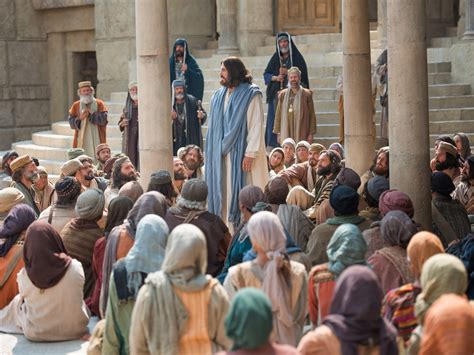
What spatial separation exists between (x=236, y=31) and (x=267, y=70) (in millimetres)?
3250

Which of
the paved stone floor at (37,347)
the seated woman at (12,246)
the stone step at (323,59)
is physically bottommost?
the paved stone floor at (37,347)

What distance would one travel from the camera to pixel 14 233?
9.10 m

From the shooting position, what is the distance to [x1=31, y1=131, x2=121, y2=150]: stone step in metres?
17.4

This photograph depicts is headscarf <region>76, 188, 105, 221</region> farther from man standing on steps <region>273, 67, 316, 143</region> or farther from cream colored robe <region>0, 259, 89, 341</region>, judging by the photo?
man standing on steps <region>273, 67, 316, 143</region>

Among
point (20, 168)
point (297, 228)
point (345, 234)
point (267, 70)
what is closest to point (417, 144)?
point (297, 228)

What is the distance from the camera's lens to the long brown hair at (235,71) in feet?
34.9

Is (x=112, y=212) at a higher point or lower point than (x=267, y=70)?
lower

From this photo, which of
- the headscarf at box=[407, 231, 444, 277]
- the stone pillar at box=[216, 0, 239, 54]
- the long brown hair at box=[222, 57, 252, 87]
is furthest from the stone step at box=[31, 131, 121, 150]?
the headscarf at box=[407, 231, 444, 277]

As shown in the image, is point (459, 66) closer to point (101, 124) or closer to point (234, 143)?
point (101, 124)

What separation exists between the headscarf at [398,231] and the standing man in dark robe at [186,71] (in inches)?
346

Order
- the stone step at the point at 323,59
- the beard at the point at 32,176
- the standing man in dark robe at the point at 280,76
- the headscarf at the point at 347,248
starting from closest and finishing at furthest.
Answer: the headscarf at the point at 347,248 < the beard at the point at 32,176 < the standing man in dark robe at the point at 280,76 < the stone step at the point at 323,59

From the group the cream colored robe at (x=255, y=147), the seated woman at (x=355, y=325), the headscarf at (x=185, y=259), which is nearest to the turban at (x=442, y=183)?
the cream colored robe at (x=255, y=147)

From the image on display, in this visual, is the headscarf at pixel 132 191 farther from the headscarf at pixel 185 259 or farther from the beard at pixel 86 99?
the beard at pixel 86 99

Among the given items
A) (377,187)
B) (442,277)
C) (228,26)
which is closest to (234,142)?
(377,187)
